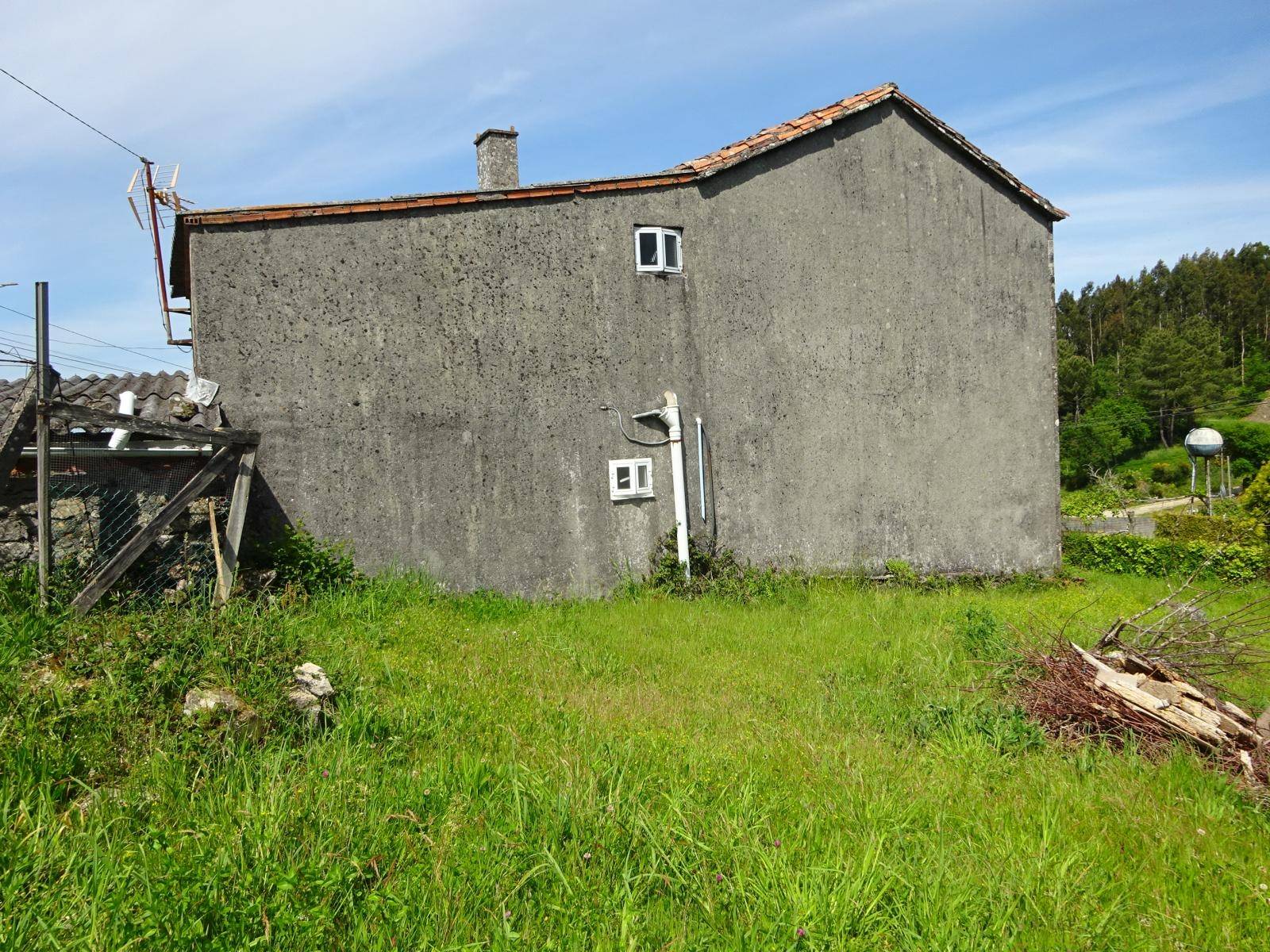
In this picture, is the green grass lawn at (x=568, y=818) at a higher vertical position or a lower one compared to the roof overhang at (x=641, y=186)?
lower

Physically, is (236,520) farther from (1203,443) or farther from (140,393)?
(1203,443)

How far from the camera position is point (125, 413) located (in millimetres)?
8109

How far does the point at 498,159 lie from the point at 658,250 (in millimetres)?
3149

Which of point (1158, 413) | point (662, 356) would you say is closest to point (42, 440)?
point (662, 356)

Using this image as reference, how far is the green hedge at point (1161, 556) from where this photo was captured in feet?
50.2

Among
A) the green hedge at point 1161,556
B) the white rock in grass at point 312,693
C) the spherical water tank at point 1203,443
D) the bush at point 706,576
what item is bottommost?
the green hedge at point 1161,556

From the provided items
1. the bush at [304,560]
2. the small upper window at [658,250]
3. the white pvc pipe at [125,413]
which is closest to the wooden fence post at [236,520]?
the bush at [304,560]

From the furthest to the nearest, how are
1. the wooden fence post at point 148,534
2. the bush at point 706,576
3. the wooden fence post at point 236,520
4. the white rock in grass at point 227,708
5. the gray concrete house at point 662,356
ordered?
the bush at point 706,576
the gray concrete house at point 662,356
the wooden fence post at point 236,520
the wooden fence post at point 148,534
the white rock in grass at point 227,708

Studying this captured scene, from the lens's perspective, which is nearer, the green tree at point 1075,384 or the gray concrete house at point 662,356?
the gray concrete house at point 662,356

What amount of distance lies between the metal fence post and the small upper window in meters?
7.44

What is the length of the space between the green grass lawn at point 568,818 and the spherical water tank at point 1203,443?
22.6 metres

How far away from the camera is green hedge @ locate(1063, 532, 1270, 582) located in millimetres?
15289

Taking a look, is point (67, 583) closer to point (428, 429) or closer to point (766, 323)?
point (428, 429)

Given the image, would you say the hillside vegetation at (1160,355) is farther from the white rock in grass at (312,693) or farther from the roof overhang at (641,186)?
the white rock in grass at (312,693)
